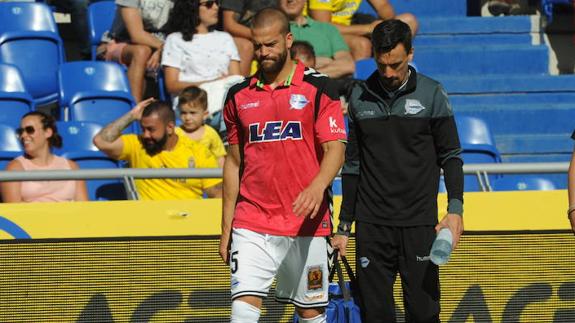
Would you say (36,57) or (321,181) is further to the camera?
(36,57)


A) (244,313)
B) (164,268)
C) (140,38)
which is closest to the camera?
(244,313)

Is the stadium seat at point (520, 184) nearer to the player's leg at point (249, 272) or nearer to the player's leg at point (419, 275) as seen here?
the player's leg at point (419, 275)

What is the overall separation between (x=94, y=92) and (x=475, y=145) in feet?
11.7

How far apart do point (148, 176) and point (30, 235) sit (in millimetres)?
873

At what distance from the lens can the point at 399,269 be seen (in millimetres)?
6289

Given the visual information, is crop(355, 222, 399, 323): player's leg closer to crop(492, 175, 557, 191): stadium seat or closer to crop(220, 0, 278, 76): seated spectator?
crop(492, 175, 557, 191): stadium seat

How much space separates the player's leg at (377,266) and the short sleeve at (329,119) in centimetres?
54

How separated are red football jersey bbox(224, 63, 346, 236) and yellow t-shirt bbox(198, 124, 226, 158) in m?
3.23

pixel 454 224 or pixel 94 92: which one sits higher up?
pixel 454 224

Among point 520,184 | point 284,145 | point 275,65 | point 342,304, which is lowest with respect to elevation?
point 520,184

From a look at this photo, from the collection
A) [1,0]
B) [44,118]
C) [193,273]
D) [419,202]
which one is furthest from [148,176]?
[1,0]

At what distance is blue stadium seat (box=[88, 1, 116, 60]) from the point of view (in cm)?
1232

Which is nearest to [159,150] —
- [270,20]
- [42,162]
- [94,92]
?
[42,162]

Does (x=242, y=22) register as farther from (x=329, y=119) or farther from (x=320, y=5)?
(x=329, y=119)
